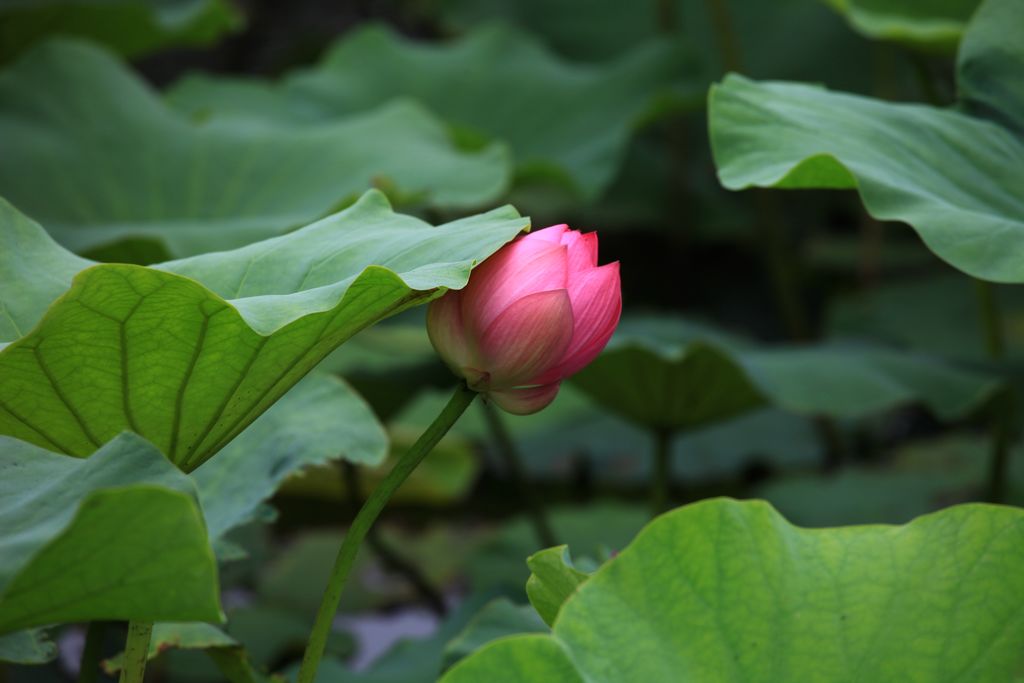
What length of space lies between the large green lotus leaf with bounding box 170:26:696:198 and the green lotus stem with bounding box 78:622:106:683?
4.63ft

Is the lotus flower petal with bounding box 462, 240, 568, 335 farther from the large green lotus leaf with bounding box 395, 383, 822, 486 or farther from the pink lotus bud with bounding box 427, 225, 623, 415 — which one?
the large green lotus leaf with bounding box 395, 383, 822, 486

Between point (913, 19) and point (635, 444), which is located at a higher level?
point (913, 19)

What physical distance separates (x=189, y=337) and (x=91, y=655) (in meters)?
0.30

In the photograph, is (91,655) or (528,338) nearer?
(528,338)

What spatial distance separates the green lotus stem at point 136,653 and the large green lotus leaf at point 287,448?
204 mm

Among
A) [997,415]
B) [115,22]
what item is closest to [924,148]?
[997,415]

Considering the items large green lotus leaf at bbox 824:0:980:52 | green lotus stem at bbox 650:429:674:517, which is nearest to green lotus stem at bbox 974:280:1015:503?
large green lotus leaf at bbox 824:0:980:52

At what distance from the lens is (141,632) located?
0.65 metres

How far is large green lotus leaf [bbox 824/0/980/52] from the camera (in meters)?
1.45

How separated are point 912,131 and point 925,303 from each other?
1503 millimetres

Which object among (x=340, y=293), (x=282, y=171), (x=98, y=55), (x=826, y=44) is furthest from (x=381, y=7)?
(x=340, y=293)

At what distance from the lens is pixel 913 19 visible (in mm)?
1699

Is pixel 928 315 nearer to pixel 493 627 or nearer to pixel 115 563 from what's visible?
pixel 493 627

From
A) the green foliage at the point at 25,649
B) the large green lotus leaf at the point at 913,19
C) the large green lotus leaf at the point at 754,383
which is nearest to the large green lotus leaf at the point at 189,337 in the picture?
the green foliage at the point at 25,649
